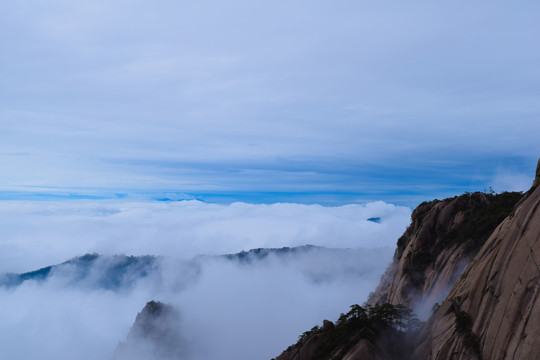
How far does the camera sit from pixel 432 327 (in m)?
47.5

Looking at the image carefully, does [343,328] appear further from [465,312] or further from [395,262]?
[395,262]

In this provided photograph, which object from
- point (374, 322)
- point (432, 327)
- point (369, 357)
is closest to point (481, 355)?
point (432, 327)


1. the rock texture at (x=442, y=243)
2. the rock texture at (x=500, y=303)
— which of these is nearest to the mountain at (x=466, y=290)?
the rock texture at (x=500, y=303)

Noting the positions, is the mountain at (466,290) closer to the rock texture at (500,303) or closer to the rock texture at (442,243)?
the rock texture at (500,303)

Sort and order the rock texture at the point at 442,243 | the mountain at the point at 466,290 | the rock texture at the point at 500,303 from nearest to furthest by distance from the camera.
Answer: the rock texture at the point at 500,303
the mountain at the point at 466,290
the rock texture at the point at 442,243

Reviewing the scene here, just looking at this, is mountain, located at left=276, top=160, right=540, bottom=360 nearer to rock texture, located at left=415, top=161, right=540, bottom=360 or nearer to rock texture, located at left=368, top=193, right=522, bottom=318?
rock texture, located at left=415, top=161, right=540, bottom=360

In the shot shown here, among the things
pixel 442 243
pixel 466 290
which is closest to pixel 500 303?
pixel 466 290

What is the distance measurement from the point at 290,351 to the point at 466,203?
52212 millimetres

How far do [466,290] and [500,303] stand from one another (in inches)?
294

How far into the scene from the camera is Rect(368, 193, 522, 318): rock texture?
6631 centimetres

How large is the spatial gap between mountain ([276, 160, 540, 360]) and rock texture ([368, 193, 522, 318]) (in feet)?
0.68

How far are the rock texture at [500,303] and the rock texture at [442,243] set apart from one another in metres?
23.5

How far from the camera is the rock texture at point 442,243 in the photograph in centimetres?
6631

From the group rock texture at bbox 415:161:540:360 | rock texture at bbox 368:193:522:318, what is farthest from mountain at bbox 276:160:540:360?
rock texture at bbox 368:193:522:318
